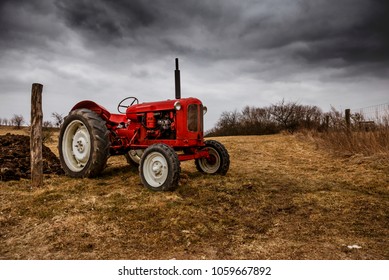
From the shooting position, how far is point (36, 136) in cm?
506

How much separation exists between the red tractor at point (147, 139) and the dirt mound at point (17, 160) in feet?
2.22

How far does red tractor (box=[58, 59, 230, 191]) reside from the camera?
490cm

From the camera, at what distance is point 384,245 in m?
2.90

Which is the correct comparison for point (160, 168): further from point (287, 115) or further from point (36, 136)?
point (287, 115)

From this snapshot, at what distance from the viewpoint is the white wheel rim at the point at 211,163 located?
6.00m

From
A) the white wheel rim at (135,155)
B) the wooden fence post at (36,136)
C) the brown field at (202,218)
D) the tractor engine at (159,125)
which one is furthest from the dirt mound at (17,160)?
the tractor engine at (159,125)

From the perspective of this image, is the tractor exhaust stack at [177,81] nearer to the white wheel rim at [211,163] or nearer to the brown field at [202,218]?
the white wheel rim at [211,163]

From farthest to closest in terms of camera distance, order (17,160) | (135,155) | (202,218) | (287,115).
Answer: (287,115)
(135,155)
(17,160)
(202,218)

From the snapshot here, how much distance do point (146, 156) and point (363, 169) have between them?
4821 millimetres

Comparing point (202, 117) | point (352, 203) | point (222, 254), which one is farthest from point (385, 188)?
point (222, 254)

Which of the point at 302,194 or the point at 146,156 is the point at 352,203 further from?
the point at 146,156

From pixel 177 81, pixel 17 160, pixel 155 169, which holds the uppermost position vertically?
pixel 177 81

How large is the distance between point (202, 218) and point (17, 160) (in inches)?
181

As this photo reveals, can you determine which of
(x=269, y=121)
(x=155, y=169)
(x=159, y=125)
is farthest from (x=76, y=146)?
(x=269, y=121)
